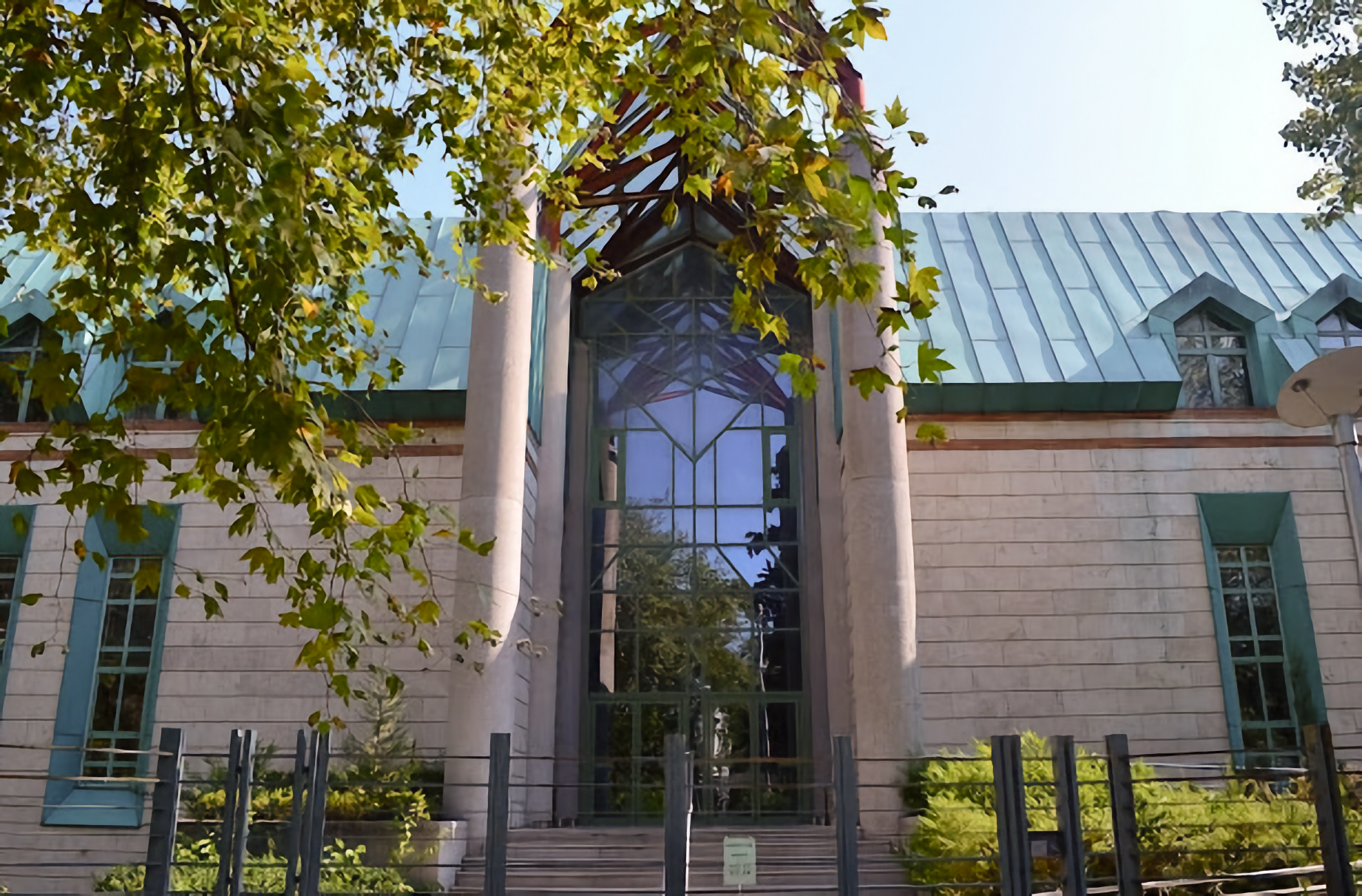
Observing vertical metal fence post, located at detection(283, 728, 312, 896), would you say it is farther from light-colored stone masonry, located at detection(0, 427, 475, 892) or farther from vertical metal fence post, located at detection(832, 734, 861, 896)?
light-colored stone masonry, located at detection(0, 427, 475, 892)

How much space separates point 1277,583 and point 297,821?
14.8 metres

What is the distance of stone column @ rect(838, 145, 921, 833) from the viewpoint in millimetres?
14328

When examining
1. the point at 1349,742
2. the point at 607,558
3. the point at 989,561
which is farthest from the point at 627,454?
the point at 1349,742

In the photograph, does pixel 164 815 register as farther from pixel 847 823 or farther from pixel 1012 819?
pixel 1012 819

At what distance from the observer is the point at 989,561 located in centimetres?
1725

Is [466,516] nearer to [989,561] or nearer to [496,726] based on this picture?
[496,726]

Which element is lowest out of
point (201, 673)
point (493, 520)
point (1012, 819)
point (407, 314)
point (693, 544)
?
point (1012, 819)

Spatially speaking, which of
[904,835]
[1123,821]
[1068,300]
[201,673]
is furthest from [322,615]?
[1068,300]

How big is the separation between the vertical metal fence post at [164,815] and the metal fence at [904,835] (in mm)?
13

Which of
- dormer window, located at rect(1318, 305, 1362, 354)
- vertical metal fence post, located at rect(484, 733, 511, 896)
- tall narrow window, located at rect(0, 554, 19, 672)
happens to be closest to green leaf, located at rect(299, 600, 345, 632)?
vertical metal fence post, located at rect(484, 733, 511, 896)

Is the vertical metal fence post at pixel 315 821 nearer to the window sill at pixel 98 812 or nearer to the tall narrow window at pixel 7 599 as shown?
the window sill at pixel 98 812

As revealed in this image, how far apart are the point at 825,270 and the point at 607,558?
44.9 feet

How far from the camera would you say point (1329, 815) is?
301 inches

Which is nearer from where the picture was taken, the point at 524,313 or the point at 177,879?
the point at 177,879
